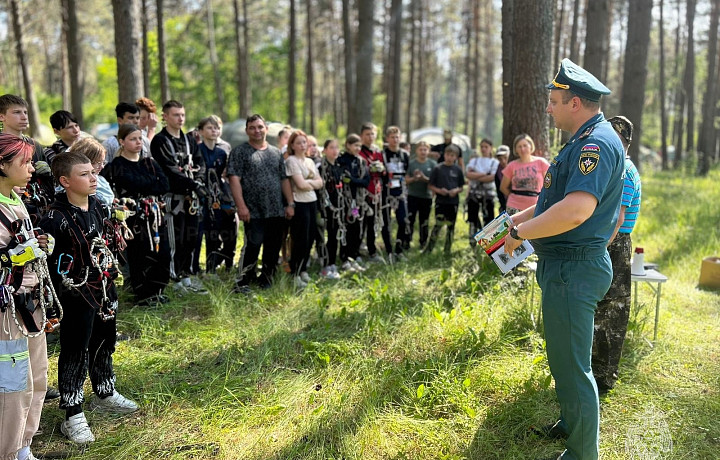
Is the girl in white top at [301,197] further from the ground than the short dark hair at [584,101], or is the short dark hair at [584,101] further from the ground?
the short dark hair at [584,101]

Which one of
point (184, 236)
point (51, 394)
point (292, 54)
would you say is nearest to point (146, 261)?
point (184, 236)

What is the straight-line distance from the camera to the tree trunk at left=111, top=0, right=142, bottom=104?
7449 mm

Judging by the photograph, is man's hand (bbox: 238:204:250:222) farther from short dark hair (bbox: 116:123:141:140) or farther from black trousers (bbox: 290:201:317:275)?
short dark hair (bbox: 116:123:141:140)

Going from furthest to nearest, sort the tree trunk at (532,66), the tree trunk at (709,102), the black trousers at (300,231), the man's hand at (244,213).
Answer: the tree trunk at (709,102)
the tree trunk at (532,66)
the black trousers at (300,231)
the man's hand at (244,213)

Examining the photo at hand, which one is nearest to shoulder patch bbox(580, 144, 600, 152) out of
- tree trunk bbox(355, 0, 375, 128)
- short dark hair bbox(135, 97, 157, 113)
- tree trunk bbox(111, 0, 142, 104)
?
short dark hair bbox(135, 97, 157, 113)

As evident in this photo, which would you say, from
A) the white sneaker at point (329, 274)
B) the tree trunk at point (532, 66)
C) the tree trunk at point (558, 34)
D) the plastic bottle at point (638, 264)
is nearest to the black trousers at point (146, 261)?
the white sneaker at point (329, 274)

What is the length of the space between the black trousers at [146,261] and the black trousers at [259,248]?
902 mm

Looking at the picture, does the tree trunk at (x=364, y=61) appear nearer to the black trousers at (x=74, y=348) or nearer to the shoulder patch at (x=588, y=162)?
the black trousers at (x=74, y=348)

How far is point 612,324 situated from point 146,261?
4.27 meters

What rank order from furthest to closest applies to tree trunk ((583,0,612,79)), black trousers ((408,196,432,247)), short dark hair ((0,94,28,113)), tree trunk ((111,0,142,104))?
1. tree trunk ((583,0,612,79))
2. black trousers ((408,196,432,247))
3. tree trunk ((111,0,142,104))
4. short dark hair ((0,94,28,113))

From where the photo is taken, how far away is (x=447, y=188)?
800 centimetres

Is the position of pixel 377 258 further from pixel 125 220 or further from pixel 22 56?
pixel 22 56

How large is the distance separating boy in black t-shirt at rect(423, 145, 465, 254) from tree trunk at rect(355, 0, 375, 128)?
395 cm

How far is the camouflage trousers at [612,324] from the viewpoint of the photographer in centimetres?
380
